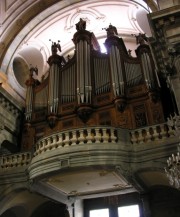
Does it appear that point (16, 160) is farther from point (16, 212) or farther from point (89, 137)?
point (89, 137)

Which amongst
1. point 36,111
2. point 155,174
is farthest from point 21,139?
point 155,174

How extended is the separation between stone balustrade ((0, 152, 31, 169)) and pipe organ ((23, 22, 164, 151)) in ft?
5.23

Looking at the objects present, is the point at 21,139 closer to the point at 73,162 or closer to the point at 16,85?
the point at 16,85

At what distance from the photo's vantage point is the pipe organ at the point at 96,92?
9.89 meters

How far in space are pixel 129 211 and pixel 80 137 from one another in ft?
12.9

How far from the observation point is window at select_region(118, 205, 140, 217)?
10.0 metres

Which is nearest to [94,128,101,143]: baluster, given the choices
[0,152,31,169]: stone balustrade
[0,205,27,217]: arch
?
[0,152,31,169]: stone balustrade

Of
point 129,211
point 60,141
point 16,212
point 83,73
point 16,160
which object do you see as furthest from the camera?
point 83,73

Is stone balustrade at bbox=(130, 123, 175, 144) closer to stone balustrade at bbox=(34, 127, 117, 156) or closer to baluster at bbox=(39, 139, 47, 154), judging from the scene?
stone balustrade at bbox=(34, 127, 117, 156)

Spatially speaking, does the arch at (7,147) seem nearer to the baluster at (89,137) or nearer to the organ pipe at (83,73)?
the organ pipe at (83,73)

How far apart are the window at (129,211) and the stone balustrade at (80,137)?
3.51 m

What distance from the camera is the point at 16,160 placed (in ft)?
30.7

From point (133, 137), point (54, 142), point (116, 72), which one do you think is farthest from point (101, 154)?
point (116, 72)

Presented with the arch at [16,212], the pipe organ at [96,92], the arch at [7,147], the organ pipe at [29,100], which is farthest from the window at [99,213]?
the organ pipe at [29,100]
